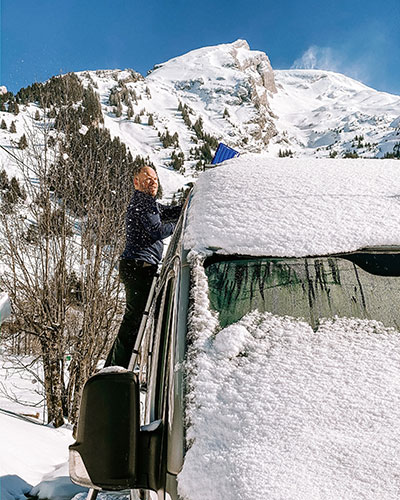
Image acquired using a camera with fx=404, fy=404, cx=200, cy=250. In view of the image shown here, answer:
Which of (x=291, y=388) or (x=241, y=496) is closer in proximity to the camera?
(x=241, y=496)

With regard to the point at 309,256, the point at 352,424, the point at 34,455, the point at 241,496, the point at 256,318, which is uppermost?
the point at 309,256

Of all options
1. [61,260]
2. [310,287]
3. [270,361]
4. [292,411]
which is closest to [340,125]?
[61,260]

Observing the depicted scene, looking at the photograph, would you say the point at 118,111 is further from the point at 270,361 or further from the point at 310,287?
the point at 270,361

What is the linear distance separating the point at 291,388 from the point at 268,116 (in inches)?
6480

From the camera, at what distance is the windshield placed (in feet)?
4.13

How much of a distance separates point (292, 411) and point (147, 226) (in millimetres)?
2432

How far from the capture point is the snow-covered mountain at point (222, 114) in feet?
298

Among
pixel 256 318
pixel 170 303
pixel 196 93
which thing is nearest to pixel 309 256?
pixel 256 318

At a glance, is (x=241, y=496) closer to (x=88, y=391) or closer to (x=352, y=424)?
(x=352, y=424)

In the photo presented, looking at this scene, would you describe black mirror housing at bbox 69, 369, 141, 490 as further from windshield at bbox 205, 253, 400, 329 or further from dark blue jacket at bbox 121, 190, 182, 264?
dark blue jacket at bbox 121, 190, 182, 264

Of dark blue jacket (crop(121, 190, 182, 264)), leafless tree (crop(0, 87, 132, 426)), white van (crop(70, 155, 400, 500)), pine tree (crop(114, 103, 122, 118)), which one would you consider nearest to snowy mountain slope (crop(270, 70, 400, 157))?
pine tree (crop(114, 103, 122, 118))

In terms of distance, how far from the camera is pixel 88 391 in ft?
3.16

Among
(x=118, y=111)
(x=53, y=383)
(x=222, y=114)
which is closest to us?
(x=53, y=383)

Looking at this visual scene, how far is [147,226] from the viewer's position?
10.6 ft
